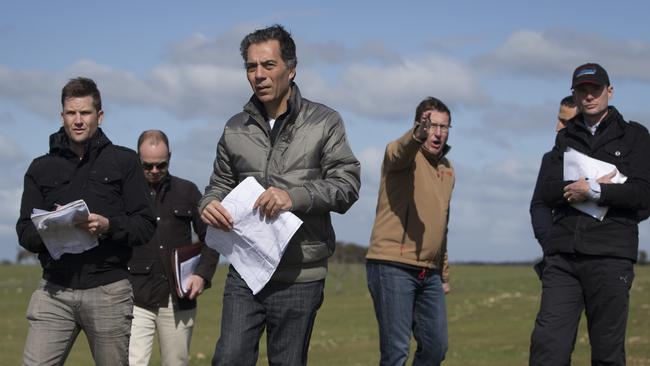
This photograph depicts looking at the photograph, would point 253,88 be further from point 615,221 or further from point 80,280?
point 615,221

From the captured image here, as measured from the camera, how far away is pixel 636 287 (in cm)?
3838

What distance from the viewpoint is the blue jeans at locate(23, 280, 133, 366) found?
7750mm

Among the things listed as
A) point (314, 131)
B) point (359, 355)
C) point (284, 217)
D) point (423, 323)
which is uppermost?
point (314, 131)

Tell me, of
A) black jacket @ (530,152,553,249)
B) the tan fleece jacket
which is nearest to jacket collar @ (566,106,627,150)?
black jacket @ (530,152,553,249)

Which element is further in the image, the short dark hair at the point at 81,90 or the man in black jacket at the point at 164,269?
the man in black jacket at the point at 164,269

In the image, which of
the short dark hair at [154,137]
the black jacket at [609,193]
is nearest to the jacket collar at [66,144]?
the short dark hair at [154,137]

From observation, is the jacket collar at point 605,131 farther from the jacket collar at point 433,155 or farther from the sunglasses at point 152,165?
the sunglasses at point 152,165

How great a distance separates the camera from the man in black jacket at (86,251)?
7777 millimetres

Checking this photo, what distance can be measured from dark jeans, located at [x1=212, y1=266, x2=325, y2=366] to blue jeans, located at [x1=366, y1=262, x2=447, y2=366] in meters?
2.29

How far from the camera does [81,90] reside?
7.88 metres

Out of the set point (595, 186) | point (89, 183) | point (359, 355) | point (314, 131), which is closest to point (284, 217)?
point (314, 131)

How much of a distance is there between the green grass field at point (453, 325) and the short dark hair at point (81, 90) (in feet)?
29.2

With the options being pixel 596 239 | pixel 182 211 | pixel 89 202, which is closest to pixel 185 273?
pixel 182 211

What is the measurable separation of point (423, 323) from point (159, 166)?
98.8 inches
